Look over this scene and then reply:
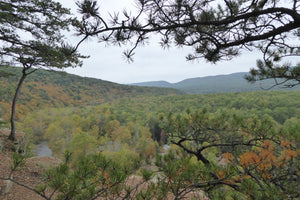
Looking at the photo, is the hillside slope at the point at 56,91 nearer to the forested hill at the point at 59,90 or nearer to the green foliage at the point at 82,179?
the forested hill at the point at 59,90

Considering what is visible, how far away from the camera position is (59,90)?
3762 cm

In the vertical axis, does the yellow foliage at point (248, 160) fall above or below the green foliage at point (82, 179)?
below

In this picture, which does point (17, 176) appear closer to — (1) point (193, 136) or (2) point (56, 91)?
(1) point (193, 136)

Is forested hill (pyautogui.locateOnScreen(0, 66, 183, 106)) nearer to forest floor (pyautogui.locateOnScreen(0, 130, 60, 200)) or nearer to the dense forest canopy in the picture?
forest floor (pyautogui.locateOnScreen(0, 130, 60, 200))

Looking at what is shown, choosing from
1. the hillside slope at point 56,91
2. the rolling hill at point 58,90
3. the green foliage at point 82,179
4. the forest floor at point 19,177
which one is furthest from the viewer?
the rolling hill at point 58,90

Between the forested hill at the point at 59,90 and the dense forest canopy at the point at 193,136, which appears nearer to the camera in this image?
the dense forest canopy at the point at 193,136

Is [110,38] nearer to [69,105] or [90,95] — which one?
[69,105]

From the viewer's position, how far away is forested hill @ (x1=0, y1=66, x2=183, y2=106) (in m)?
26.0

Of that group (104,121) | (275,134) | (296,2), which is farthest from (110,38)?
(104,121)

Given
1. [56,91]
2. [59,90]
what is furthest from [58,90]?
[56,91]

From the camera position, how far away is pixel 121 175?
3.18 feet

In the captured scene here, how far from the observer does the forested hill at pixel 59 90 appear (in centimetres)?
2603

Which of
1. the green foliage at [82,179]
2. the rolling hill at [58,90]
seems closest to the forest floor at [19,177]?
the green foliage at [82,179]

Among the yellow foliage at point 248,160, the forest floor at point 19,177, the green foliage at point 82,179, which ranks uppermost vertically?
the green foliage at point 82,179
